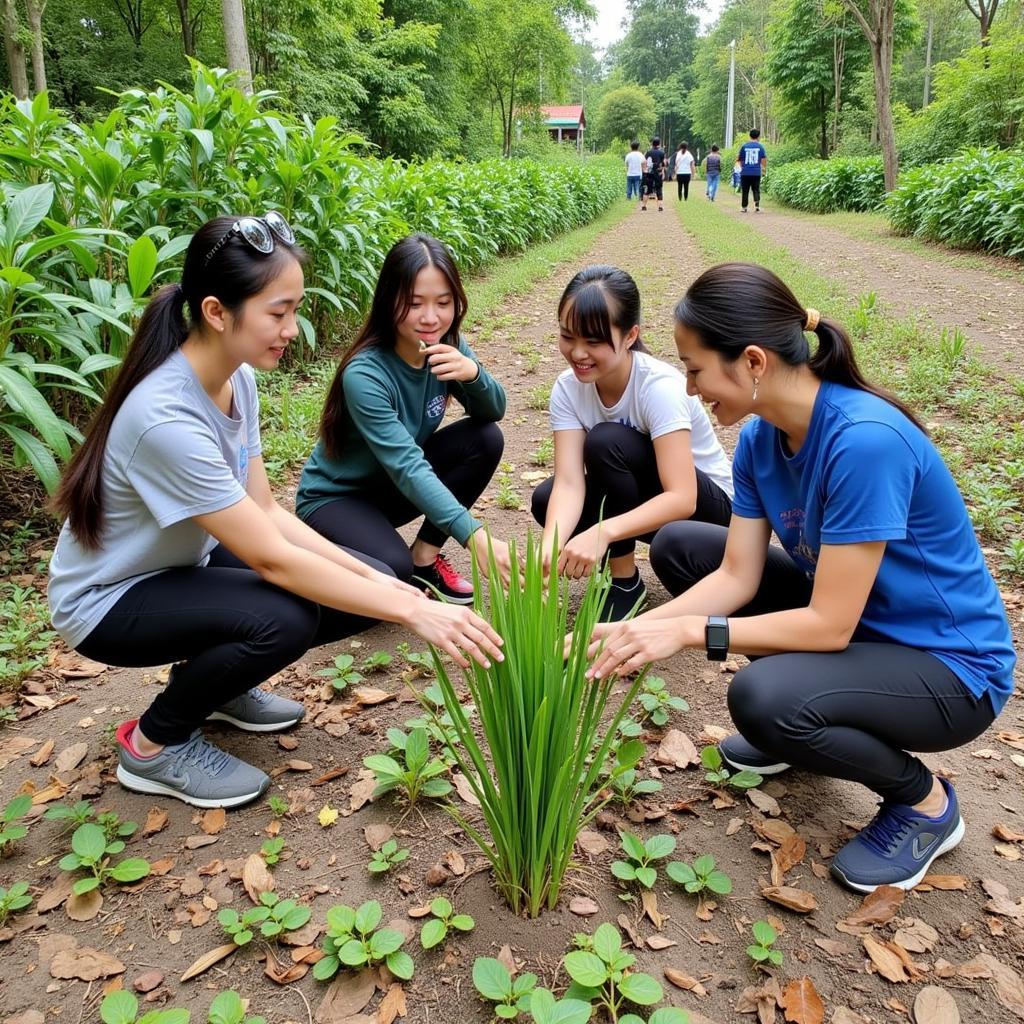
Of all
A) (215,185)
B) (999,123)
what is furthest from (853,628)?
(999,123)

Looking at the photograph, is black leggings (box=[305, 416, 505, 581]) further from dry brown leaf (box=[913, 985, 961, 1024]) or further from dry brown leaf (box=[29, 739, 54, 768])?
dry brown leaf (box=[913, 985, 961, 1024])

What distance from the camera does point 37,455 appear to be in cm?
277

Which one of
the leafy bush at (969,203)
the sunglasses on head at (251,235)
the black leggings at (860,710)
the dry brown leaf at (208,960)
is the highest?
the leafy bush at (969,203)

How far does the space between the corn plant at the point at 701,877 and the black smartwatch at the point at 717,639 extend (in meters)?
0.47

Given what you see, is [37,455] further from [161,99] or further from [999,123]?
[999,123]

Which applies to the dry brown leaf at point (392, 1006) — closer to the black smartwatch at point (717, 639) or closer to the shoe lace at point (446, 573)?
the black smartwatch at point (717, 639)

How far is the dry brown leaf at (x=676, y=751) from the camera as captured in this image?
214cm

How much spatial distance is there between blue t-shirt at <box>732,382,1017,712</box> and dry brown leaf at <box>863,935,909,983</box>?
558 millimetres

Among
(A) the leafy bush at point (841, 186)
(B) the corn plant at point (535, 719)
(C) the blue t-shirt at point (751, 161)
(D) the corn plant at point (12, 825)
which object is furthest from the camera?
(C) the blue t-shirt at point (751, 161)

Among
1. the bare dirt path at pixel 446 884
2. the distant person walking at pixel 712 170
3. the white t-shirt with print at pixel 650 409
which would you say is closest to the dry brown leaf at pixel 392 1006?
the bare dirt path at pixel 446 884

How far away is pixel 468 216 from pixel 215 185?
5203 mm

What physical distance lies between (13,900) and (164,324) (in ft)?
4.28

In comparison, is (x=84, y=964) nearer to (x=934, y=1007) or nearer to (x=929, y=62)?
(x=934, y=1007)

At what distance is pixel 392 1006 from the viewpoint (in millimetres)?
1471
